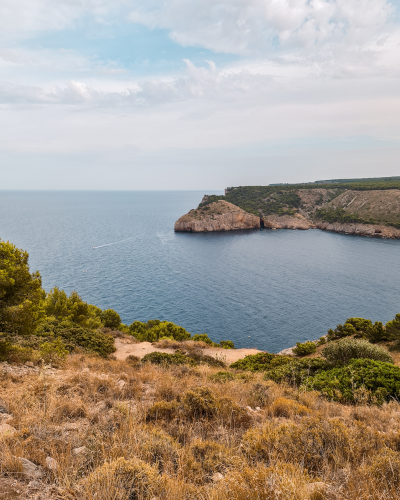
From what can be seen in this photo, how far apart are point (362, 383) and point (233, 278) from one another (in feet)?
173

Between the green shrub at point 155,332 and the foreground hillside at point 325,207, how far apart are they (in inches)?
3401

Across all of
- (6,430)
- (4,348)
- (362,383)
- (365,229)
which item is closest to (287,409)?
(362,383)

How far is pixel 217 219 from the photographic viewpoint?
4855 inches

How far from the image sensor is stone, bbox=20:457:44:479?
12.2ft

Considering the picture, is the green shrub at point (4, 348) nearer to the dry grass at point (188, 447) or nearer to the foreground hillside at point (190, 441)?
the foreground hillside at point (190, 441)

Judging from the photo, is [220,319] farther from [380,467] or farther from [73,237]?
[73,237]

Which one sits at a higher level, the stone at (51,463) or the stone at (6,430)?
the stone at (51,463)

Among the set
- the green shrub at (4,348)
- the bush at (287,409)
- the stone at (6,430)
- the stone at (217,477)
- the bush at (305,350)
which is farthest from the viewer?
the bush at (305,350)

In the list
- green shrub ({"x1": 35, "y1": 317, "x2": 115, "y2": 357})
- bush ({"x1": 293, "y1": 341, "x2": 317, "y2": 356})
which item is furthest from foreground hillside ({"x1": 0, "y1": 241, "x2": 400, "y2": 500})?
bush ({"x1": 293, "y1": 341, "x2": 317, "y2": 356})

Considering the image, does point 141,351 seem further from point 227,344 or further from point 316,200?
point 316,200

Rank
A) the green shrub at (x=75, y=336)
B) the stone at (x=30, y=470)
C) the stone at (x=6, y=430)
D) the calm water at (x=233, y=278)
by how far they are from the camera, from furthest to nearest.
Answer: the calm water at (x=233, y=278) < the green shrub at (x=75, y=336) < the stone at (x=6, y=430) < the stone at (x=30, y=470)

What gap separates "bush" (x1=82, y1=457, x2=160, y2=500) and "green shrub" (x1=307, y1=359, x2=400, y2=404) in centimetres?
731

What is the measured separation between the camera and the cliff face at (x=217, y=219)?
11969 cm

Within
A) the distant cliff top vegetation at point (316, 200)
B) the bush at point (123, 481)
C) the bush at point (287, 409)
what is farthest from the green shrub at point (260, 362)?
the distant cliff top vegetation at point (316, 200)
